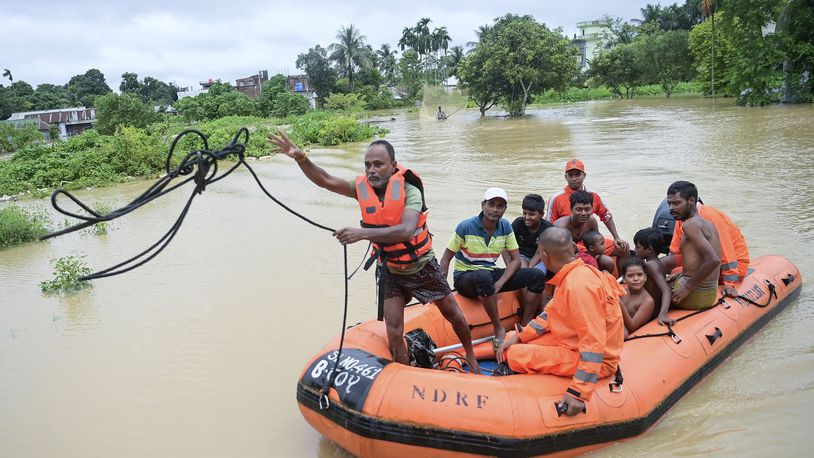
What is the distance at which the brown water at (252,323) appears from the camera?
3957 mm

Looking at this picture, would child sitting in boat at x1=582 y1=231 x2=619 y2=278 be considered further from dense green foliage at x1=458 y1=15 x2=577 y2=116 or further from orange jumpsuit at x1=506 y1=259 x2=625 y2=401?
dense green foliage at x1=458 y1=15 x2=577 y2=116

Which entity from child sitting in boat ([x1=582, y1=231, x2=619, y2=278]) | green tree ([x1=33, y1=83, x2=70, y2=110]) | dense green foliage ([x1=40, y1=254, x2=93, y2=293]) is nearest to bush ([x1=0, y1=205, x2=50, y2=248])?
dense green foliage ([x1=40, y1=254, x2=93, y2=293])

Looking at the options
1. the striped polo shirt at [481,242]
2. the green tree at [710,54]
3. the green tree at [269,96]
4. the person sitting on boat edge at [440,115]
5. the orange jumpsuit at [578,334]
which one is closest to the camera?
the orange jumpsuit at [578,334]

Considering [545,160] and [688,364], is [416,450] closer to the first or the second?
[688,364]

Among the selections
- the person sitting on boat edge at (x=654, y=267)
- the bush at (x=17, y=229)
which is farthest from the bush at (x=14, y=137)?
the person sitting on boat edge at (x=654, y=267)

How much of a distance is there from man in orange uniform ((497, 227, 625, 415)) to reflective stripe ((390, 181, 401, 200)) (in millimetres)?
779

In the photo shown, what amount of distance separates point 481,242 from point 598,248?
3.18 feet

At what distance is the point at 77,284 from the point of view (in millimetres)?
6977

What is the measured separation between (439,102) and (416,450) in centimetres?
3312

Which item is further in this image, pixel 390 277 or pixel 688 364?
pixel 688 364

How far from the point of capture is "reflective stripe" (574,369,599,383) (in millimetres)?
3113

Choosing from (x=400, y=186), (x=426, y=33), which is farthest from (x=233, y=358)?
(x=426, y=33)

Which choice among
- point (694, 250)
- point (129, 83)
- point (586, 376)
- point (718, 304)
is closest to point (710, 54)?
point (718, 304)

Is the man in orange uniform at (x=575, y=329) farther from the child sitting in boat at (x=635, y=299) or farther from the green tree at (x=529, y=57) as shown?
the green tree at (x=529, y=57)
